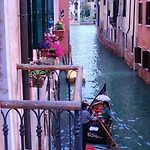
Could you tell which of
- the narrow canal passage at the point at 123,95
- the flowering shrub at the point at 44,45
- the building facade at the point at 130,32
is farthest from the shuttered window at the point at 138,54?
the flowering shrub at the point at 44,45

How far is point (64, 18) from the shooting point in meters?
25.4

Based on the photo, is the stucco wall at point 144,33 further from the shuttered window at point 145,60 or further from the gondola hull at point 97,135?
the gondola hull at point 97,135

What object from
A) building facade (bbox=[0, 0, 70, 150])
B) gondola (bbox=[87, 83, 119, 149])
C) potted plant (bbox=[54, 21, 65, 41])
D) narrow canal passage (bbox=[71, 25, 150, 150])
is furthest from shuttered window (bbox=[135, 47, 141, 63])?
building facade (bbox=[0, 0, 70, 150])

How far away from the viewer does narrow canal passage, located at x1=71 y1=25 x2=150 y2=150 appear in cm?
1244

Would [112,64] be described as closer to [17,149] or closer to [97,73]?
[97,73]

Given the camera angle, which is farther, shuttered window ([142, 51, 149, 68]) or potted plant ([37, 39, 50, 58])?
shuttered window ([142, 51, 149, 68])

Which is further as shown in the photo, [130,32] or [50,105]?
[130,32]

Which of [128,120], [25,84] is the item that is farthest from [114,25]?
[25,84]

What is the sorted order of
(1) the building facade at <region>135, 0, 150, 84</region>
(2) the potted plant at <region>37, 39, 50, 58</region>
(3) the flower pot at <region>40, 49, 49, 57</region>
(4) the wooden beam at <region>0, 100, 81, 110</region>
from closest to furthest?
1. (4) the wooden beam at <region>0, 100, 81, 110</region>
2. (2) the potted plant at <region>37, 39, 50, 58</region>
3. (3) the flower pot at <region>40, 49, 49, 57</region>
4. (1) the building facade at <region>135, 0, 150, 84</region>

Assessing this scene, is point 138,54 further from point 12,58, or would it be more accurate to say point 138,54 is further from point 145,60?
point 12,58

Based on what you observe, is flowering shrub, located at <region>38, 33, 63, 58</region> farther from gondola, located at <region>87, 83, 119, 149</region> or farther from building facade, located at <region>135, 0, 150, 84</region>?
building facade, located at <region>135, 0, 150, 84</region>

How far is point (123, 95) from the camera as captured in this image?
18391 mm

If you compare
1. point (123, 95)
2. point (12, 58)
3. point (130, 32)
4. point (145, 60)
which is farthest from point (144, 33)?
point (12, 58)

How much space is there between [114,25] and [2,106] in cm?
3236
